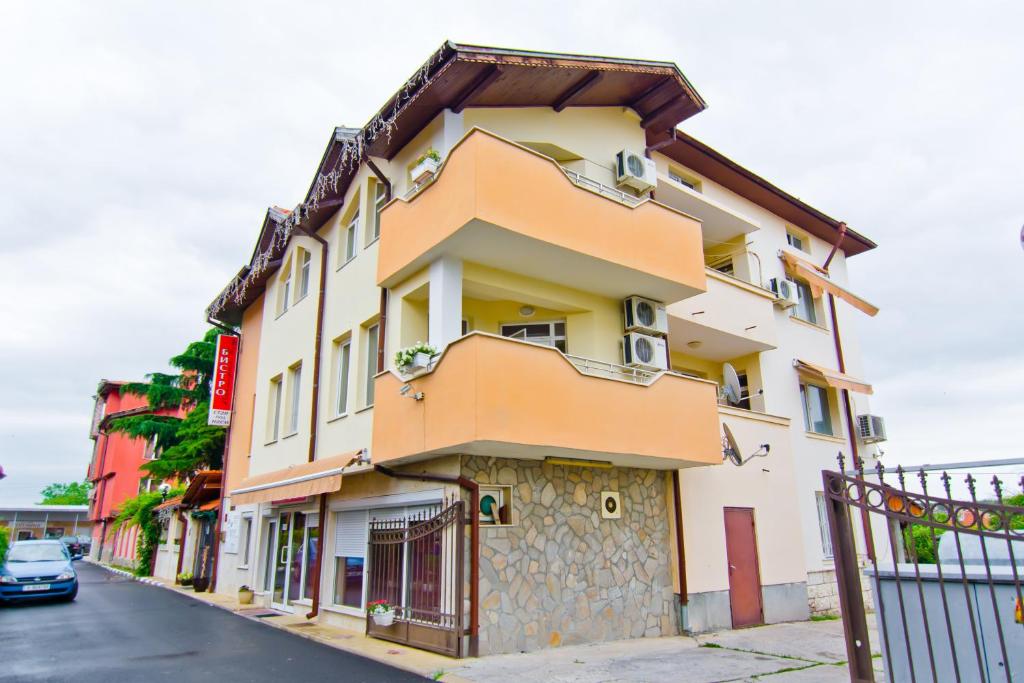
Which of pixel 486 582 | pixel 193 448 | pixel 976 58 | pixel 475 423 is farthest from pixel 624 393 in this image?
pixel 193 448

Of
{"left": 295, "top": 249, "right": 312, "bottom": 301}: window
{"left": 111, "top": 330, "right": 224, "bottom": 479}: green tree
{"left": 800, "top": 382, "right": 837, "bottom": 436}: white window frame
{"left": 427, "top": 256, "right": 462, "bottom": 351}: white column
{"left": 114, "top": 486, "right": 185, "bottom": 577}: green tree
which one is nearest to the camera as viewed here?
{"left": 427, "top": 256, "right": 462, "bottom": 351}: white column

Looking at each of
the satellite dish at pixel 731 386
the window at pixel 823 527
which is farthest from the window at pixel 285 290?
the window at pixel 823 527

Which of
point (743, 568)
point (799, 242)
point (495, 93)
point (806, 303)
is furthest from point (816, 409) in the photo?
point (495, 93)

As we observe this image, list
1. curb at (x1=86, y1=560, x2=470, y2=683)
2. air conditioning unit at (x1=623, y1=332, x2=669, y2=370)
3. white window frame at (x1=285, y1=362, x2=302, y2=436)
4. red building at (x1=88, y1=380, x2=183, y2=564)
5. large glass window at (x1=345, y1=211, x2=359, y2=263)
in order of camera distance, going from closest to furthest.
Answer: curb at (x1=86, y1=560, x2=470, y2=683) < air conditioning unit at (x1=623, y1=332, x2=669, y2=370) < large glass window at (x1=345, y1=211, x2=359, y2=263) < white window frame at (x1=285, y1=362, x2=302, y2=436) < red building at (x1=88, y1=380, x2=183, y2=564)

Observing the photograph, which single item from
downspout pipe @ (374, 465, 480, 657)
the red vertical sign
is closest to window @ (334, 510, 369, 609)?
downspout pipe @ (374, 465, 480, 657)

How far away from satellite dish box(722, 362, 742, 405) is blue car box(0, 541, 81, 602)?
58.5 ft

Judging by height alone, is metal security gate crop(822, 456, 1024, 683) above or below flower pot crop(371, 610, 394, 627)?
above

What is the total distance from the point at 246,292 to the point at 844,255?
19.7 metres

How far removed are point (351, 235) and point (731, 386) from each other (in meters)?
9.82

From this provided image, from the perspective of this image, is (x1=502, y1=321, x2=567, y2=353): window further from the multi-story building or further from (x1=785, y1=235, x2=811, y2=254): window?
(x1=785, y1=235, x2=811, y2=254): window

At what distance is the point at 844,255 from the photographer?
22016 mm

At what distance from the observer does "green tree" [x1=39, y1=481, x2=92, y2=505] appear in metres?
90.1

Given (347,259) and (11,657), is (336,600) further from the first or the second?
(347,259)

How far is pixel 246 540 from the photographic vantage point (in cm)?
1894
